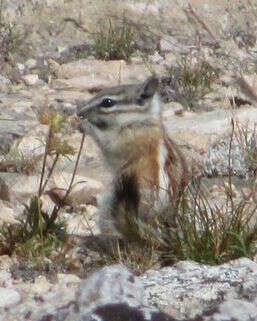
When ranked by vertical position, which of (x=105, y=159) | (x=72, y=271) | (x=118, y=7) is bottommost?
(x=72, y=271)

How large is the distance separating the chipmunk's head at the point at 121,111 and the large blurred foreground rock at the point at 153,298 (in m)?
1.63

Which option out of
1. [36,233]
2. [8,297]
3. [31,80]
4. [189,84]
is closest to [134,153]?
[36,233]

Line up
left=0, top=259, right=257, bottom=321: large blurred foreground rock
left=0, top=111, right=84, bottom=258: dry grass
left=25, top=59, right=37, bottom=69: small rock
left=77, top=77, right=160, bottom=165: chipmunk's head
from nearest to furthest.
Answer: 1. left=0, top=259, right=257, bottom=321: large blurred foreground rock
2. left=0, top=111, right=84, bottom=258: dry grass
3. left=77, top=77, right=160, bottom=165: chipmunk's head
4. left=25, top=59, right=37, bottom=69: small rock

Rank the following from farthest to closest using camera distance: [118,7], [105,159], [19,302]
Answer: [118,7]
[105,159]
[19,302]

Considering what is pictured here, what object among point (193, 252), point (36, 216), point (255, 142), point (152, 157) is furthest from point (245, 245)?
point (255, 142)

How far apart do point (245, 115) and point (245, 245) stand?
295cm

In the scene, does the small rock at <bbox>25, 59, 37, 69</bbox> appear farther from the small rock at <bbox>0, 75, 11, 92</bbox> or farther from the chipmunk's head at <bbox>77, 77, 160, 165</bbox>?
the chipmunk's head at <bbox>77, 77, 160, 165</bbox>

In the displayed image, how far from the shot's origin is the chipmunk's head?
7.41 m

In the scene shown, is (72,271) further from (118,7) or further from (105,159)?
(118,7)

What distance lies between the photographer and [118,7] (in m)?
11.1

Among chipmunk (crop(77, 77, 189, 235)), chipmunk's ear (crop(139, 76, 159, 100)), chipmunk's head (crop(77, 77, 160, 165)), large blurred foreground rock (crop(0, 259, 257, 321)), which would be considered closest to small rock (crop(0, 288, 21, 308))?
large blurred foreground rock (crop(0, 259, 257, 321))

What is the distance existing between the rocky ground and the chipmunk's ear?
1.64ft

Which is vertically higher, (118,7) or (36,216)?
(118,7)

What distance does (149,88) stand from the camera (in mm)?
7422
